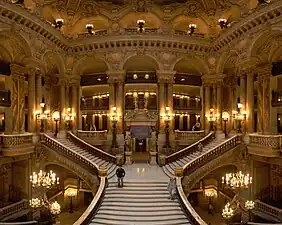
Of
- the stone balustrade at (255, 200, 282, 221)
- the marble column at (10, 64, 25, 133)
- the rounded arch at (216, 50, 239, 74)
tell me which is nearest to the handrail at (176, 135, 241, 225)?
the stone balustrade at (255, 200, 282, 221)

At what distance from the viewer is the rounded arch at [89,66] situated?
2525cm

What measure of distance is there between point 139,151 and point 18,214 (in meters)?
13.4

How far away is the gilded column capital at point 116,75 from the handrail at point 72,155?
763 cm

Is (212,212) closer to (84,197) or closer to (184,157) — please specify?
(184,157)

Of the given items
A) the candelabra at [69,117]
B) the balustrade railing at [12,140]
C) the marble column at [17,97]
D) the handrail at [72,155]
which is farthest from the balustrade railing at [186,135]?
the marble column at [17,97]

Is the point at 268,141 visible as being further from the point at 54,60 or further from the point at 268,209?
the point at 54,60

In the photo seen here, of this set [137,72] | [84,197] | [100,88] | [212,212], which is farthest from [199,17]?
[84,197]

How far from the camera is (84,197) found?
81.7ft

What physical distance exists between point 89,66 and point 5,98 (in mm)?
9133

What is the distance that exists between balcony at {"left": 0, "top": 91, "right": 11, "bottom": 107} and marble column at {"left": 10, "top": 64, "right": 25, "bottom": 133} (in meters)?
0.23

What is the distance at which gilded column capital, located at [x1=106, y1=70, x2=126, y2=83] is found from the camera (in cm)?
2448

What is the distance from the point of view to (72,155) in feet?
62.3

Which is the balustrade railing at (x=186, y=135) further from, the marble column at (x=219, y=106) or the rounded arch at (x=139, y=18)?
the rounded arch at (x=139, y=18)

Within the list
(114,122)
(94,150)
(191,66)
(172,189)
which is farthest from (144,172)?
(191,66)
